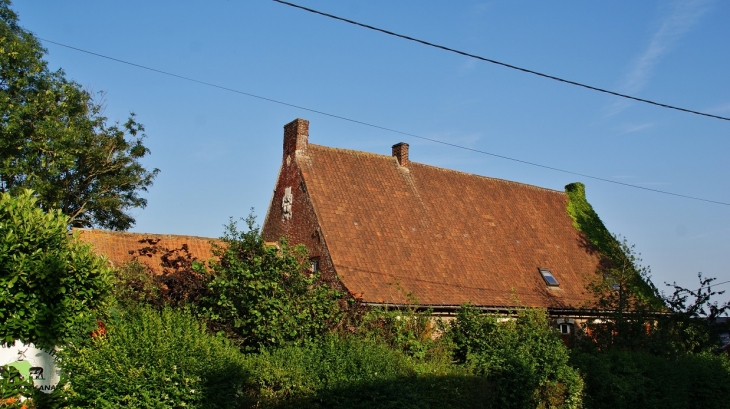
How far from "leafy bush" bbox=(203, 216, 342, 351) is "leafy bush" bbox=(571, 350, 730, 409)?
21.3 ft

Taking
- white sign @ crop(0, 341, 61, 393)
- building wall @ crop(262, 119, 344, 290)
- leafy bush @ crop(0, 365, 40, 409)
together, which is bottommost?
leafy bush @ crop(0, 365, 40, 409)

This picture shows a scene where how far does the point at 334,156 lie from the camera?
25.5 metres

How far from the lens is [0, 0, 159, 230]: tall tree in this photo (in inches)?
990

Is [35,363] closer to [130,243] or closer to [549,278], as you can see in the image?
[130,243]

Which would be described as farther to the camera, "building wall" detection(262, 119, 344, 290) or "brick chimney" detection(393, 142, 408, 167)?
"brick chimney" detection(393, 142, 408, 167)

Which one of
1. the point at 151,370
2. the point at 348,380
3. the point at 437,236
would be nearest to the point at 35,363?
the point at 151,370

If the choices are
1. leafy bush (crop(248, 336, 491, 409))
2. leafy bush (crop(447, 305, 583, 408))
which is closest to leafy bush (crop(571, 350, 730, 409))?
leafy bush (crop(447, 305, 583, 408))

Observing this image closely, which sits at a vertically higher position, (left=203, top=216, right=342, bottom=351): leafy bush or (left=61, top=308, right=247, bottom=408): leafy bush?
(left=203, top=216, right=342, bottom=351): leafy bush

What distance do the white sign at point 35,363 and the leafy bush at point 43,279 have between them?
0.26m

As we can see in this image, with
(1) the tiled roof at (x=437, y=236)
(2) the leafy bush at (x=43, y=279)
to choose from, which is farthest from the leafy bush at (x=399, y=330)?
(2) the leafy bush at (x=43, y=279)

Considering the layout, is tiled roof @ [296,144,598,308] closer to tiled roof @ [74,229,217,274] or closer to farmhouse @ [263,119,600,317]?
farmhouse @ [263,119,600,317]

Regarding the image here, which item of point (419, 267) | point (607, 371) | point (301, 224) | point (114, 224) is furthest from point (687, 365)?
point (114, 224)

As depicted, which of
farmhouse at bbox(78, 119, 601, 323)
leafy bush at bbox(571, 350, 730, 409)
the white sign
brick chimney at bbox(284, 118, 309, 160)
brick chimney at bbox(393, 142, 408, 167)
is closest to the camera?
the white sign

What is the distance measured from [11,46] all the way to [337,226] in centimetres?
1471
